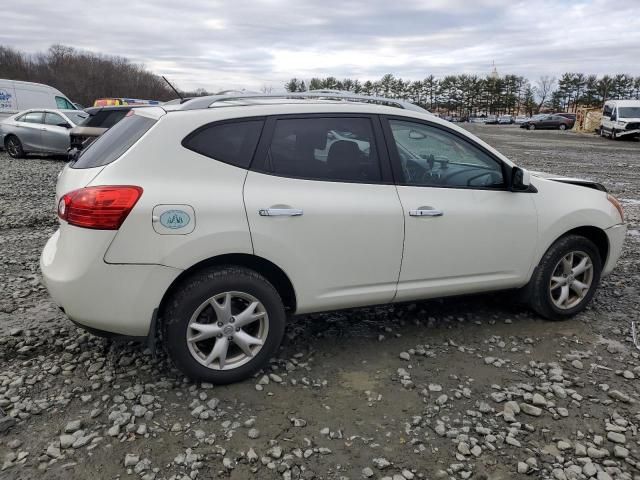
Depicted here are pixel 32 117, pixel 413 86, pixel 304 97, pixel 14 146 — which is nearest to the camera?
pixel 304 97

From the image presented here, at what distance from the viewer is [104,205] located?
290 cm

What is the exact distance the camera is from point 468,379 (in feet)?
11.5

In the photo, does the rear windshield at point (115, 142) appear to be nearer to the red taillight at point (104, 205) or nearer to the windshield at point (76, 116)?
the red taillight at point (104, 205)

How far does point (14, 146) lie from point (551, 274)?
1635cm

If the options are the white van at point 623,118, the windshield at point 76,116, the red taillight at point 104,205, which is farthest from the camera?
the white van at point 623,118

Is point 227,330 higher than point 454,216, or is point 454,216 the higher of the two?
point 454,216

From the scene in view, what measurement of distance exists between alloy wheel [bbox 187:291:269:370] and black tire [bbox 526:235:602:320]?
7.51 ft

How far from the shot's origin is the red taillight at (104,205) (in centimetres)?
290

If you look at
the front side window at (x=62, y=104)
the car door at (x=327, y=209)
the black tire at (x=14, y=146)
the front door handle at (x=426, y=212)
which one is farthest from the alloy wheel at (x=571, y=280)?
the front side window at (x=62, y=104)

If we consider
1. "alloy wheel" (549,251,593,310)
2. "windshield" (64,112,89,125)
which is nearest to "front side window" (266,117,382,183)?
"alloy wheel" (549,251,593,310)

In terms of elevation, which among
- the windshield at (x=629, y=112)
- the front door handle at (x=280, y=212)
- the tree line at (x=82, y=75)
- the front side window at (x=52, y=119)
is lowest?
the front door handle at (x=280, y=212)

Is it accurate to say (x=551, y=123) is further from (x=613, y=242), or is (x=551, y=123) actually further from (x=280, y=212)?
(x=280, y=212)

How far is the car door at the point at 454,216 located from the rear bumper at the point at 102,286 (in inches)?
65.8

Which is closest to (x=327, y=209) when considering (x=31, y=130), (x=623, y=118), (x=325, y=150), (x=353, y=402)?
(x=325, y=150)
